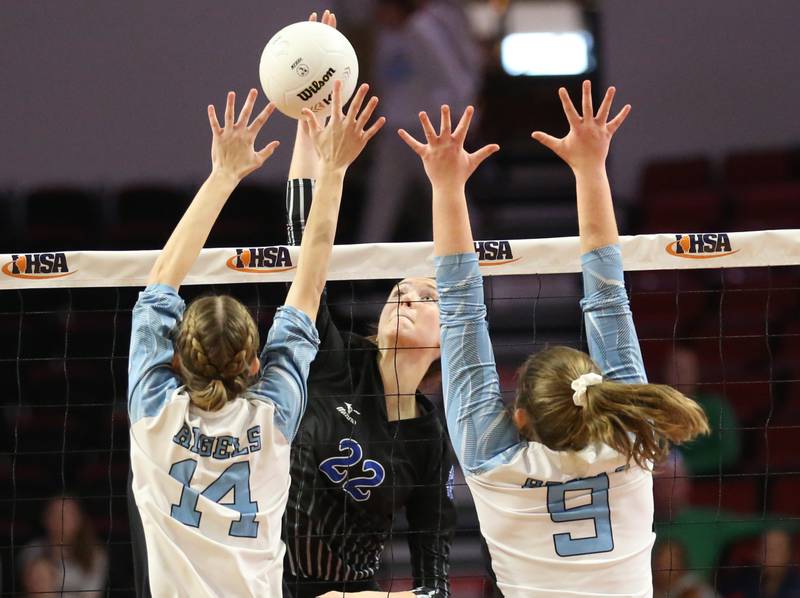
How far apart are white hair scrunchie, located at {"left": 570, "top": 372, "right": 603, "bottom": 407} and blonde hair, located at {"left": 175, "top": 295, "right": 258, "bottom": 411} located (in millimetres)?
787

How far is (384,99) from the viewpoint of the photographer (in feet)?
27.0

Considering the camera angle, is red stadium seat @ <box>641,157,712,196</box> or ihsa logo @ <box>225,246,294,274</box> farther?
red stadium seat @ <box>641,157,712,196</box>

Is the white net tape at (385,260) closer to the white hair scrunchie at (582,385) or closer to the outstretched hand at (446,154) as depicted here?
the outstretched hand at (446,154)

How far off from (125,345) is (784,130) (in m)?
5.63

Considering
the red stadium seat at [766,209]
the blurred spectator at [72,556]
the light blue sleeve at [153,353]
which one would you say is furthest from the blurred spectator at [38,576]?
the red stadium seat at [766,209]

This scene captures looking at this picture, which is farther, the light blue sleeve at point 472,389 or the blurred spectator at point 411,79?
the blurred spectator at point 411,79

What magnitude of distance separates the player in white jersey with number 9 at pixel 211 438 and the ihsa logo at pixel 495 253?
1.18 meters

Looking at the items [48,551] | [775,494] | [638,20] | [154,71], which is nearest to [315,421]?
[48,551]

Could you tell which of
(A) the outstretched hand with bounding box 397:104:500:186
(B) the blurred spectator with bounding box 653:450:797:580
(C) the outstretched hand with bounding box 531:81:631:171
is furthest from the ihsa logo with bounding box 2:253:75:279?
(B) the blurred spectator with bounding box 653:450:797:580

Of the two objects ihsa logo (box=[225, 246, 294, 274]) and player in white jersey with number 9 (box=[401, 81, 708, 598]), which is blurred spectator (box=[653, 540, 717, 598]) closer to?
ihsa logo (box=[225, 246, 294, 274])

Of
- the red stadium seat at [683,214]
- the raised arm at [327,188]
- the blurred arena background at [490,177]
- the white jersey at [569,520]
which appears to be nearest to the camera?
the white jersey at [569,520]

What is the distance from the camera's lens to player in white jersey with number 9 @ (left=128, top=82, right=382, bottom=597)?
2.57m

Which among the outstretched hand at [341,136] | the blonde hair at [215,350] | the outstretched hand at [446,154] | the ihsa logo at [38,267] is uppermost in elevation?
the outstretched hand at [341,136]

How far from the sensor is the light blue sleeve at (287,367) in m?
2.68
